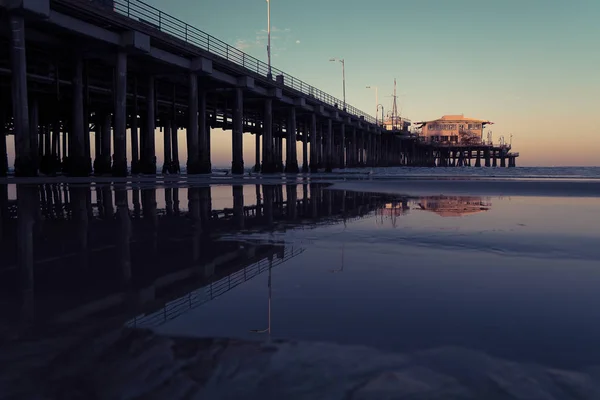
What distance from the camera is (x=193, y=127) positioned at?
29.7 meters

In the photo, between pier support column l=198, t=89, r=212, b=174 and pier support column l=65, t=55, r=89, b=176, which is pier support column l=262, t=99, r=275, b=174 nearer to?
pier support column l=198, t=89, r=212, b=174

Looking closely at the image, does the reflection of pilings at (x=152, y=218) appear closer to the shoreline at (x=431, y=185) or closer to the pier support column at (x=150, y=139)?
the shoreline at (x=431, y=185)

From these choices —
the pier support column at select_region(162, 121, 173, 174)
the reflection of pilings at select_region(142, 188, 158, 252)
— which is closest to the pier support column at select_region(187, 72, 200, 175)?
the pier support column at select_region(162, 121, 173, 174)

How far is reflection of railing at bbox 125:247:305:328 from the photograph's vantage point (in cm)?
256

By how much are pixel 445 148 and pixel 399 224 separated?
417ft

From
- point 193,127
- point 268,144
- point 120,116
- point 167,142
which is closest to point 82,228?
point 120,116

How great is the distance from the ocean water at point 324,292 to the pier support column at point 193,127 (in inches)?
940

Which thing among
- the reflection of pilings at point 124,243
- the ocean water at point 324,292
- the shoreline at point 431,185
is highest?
the shoreline at point 431,185

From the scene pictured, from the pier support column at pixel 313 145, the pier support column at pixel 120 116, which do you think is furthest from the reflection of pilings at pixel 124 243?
the pier support column at pixel 313 145

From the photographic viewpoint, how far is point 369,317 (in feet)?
8.63

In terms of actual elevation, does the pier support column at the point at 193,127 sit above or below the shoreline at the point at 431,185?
above

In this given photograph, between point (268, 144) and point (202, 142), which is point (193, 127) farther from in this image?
point (268, 144)

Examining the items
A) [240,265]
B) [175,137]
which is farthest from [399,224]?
[175,137]

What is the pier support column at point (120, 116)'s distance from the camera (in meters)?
24.1
